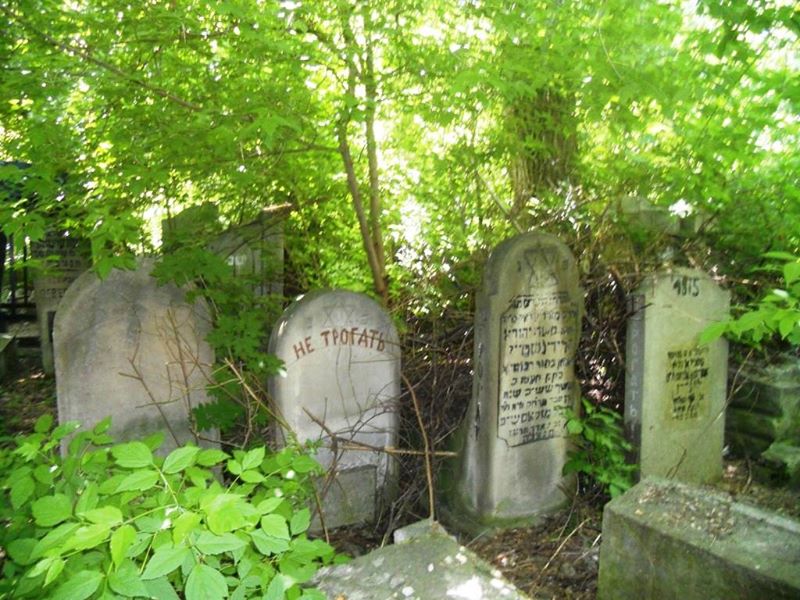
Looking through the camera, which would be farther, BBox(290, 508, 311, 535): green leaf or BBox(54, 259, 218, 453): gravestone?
BBox(54, 259, 218, 453): gravestone

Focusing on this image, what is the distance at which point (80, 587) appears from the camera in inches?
44.7

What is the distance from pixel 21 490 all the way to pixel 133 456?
1.61 feet

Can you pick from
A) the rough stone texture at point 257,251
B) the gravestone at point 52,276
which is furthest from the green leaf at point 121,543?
the gravestone at point 52,276

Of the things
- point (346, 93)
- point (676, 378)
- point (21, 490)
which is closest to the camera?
point (21, 490)

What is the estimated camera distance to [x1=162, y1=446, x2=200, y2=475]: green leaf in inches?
54.0

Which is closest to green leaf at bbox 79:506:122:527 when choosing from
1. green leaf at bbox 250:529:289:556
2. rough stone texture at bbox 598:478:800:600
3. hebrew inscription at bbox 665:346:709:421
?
green leaf at bbox 250:529:289:556

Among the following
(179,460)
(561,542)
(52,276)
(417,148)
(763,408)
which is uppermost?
(417,148)

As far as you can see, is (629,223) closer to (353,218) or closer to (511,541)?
(353,218)

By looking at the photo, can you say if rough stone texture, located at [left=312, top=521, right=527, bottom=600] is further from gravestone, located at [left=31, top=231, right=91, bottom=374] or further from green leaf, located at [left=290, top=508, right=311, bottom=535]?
gravestone, located at [left=31, top=231, right=91, bottom=374]

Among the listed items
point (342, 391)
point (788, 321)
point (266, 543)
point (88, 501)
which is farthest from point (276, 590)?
point (342, 391)

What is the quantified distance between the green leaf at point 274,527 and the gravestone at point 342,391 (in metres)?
2.05

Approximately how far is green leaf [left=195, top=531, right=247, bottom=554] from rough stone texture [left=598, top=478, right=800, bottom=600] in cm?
178

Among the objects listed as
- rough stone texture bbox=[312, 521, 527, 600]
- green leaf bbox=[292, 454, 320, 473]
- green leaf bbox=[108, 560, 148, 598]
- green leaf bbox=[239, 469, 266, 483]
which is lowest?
rough stone texture bbox=[312, 521, 527, 600]

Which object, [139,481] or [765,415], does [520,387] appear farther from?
[139,481]
